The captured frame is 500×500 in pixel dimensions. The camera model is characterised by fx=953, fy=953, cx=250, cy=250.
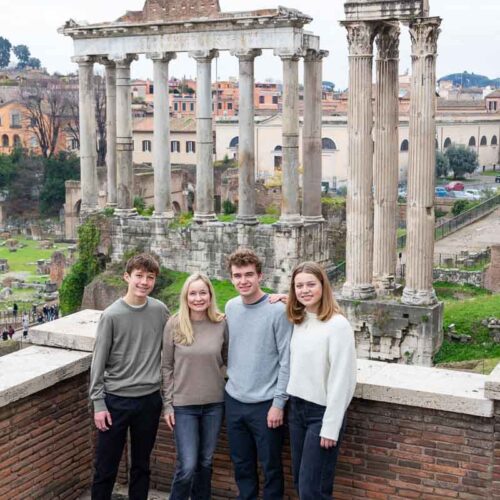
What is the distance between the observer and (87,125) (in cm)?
2284

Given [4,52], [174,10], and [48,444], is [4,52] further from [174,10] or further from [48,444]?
[48,444]

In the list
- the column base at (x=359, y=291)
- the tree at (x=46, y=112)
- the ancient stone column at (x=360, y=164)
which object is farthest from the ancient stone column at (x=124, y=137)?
the tree at (x=46, y=112)

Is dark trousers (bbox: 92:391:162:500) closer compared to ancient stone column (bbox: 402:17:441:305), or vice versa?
dark trousers (bbox: 92:391:162:500)

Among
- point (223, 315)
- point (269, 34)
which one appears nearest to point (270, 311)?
point (223, 315)

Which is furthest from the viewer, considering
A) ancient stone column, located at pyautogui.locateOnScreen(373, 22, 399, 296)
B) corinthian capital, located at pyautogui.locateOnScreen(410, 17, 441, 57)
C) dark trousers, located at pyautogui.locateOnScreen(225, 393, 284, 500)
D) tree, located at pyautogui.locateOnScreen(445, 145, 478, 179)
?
tree, located at pyautogui.locateOnScreen(445, 145, 478, 179)

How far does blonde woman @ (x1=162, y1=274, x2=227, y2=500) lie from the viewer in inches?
194

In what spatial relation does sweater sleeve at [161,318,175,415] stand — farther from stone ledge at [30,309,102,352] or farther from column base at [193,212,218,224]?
column base at [193,212,218,224]

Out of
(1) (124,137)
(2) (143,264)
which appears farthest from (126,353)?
(1) (124,137)

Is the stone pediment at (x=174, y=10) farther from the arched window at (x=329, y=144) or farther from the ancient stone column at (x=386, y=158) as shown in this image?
the arched window at (x=329, y=144)

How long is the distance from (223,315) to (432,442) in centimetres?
128

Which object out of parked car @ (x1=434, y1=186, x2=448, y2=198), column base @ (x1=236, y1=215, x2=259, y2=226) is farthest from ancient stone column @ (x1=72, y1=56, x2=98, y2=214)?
parked car @ (x1=434, y1=186, x2=448, y2=198)

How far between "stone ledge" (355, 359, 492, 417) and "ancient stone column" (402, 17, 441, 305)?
9498 mm

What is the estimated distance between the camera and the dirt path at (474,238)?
28766mm

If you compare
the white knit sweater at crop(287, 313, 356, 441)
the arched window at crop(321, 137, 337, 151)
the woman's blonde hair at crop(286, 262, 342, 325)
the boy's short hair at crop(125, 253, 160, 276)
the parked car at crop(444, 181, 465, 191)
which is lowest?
the white knit sweater at crop(287, 313, 356, 441)
